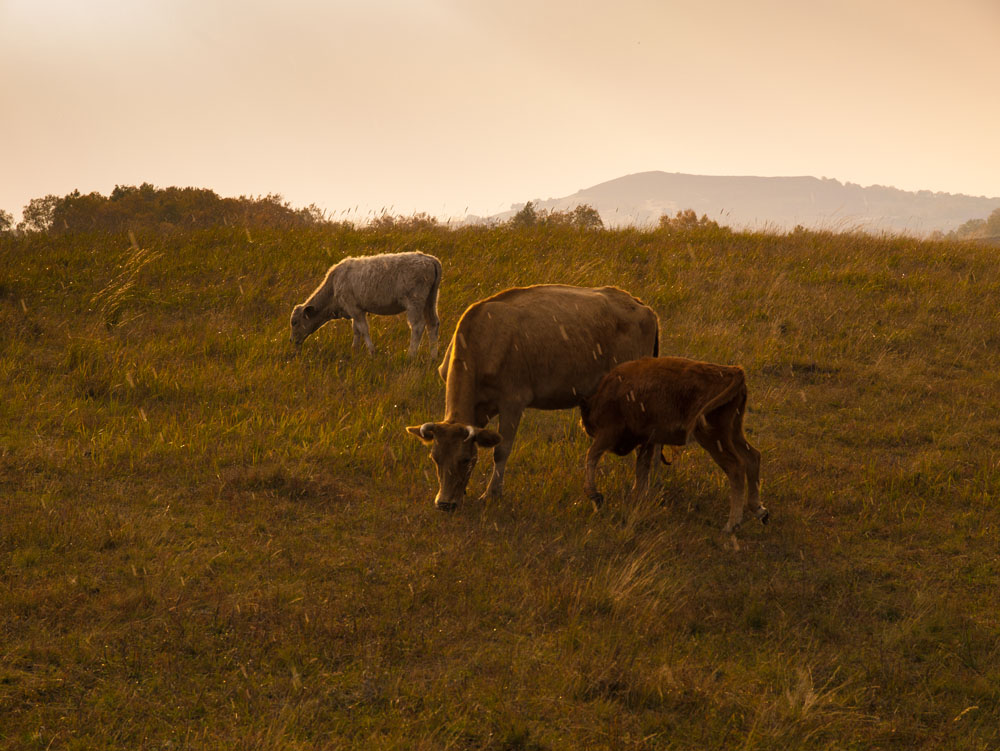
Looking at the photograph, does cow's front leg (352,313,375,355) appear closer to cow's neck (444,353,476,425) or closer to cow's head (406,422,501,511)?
cow's neck (444,353,476,425)

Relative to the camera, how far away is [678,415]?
7996mm

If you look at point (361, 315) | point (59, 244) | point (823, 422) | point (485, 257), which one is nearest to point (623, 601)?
point (823, 422)

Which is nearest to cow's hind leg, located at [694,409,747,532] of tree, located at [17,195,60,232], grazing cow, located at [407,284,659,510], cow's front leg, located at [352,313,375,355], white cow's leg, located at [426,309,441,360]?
grazing cow, located at [407,284,659,510]

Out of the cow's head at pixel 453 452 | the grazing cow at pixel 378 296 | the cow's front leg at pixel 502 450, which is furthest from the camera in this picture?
the grazing cow at pixel 378 296

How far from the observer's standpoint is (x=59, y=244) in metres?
17.3

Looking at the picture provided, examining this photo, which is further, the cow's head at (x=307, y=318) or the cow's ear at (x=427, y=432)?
the cow's head at (x=307, y=318)

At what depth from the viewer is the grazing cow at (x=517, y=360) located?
26.1 feet

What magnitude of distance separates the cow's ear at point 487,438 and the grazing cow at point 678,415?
41.7 inches

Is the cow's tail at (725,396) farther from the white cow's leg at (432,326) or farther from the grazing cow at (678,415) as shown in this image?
the white cow's leg at (432,326)

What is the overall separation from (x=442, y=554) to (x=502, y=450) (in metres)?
1.60

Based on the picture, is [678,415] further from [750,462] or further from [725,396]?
[750,462]

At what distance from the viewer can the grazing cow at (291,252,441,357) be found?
13.6 m

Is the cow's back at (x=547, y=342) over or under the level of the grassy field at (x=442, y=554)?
over

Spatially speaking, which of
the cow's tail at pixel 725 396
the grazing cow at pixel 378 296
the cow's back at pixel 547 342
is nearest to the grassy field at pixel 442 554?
the grazing cow at pixel 378 296
